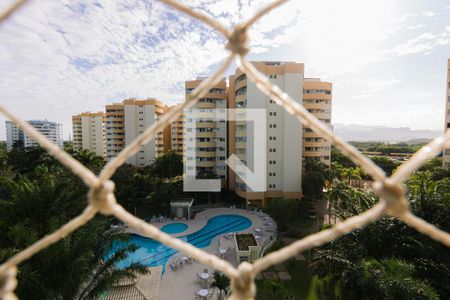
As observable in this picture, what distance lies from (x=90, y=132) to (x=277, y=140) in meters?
25.2

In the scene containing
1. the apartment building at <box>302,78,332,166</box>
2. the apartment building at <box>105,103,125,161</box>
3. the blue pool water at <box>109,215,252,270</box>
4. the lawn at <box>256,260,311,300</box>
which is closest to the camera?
the lawn at <box>256,260,311,300</box>

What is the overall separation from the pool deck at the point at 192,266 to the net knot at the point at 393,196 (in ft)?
20.3

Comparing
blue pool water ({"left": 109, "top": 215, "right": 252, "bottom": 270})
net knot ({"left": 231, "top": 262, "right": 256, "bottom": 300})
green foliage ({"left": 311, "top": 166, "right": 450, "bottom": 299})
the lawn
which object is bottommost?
blue pool water ({"left": 109, "top": 215, "right": 252, "bottom": 270})

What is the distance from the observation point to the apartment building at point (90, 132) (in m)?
28.1

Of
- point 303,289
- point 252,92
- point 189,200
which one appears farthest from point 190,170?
point 303,289

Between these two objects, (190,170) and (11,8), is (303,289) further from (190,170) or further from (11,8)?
(190,170)

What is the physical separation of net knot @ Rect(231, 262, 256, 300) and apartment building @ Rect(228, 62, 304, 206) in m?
11.9

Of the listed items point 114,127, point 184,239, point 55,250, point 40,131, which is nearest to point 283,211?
point 184,239

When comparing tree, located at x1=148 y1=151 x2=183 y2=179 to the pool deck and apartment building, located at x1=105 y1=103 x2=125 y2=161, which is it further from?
apartment building, located at x1=105 y1=103 x2=125 y2=161

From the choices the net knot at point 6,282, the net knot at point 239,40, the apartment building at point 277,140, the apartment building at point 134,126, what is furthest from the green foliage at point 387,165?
the net knot at point 6,282

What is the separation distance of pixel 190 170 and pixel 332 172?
27.3ft

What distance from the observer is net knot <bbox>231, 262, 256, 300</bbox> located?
63 centimetres

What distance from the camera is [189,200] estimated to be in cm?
1173

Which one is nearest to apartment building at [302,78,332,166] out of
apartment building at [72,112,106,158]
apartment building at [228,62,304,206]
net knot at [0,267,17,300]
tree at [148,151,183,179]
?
apartment building at [228,62,304,206]
